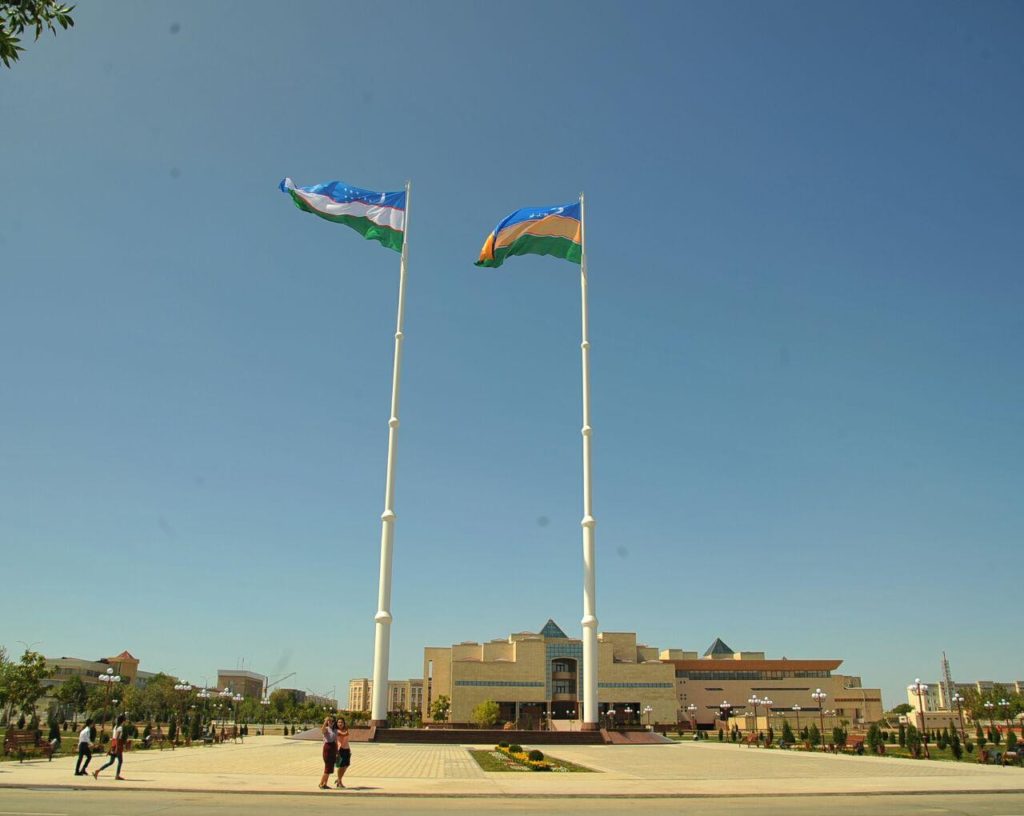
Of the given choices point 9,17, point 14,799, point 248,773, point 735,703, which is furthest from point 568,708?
point 9,17

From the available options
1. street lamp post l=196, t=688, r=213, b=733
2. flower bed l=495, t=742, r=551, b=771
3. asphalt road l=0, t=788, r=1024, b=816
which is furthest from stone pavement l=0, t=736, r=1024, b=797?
street lamp post l=196, t=688, r=213, b=733

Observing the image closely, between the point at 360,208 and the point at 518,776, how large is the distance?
30310mm

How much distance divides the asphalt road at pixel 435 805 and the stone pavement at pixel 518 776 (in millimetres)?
1070

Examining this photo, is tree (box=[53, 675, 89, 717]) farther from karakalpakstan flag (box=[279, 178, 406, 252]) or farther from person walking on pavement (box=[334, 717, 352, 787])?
person walking on pavement (box=[334, 717, 352, 787])

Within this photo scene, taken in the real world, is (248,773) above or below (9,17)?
below

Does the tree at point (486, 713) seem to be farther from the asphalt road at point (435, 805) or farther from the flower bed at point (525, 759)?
the asphalt road at point (435, 805)

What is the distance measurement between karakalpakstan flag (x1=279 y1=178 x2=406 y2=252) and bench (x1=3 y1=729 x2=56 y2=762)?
27071mm

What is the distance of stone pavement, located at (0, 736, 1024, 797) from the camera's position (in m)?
20.6

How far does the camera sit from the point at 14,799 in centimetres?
1717

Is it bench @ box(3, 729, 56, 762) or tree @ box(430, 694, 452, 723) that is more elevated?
bench @ box(3, 729, 56, 762)

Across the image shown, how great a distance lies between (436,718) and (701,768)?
85923 mm

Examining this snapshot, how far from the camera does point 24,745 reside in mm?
32156

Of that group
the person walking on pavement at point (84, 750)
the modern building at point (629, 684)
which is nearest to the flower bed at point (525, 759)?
the person walking on pavement at point (84, 750)

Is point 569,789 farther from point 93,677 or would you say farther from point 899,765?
point 93,677
